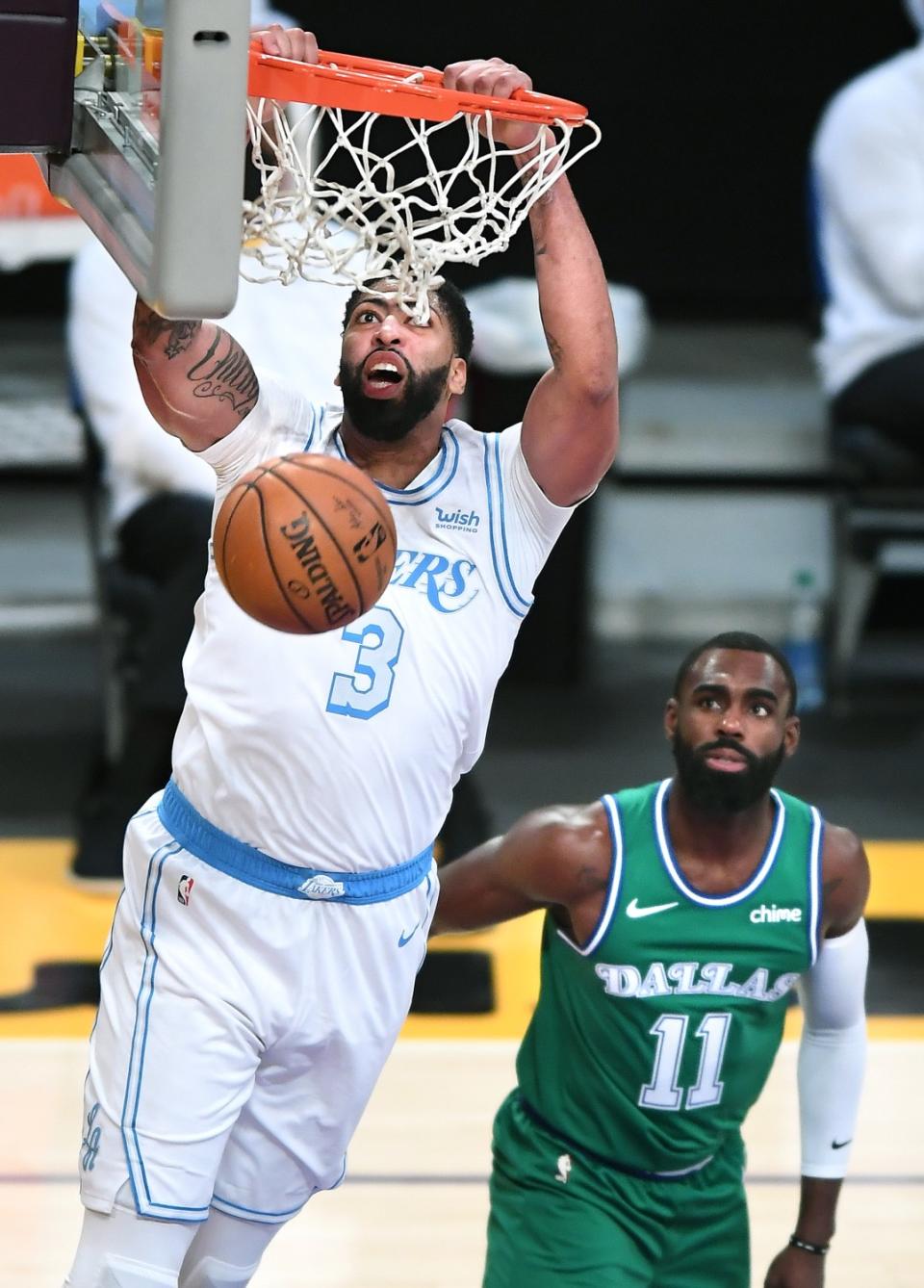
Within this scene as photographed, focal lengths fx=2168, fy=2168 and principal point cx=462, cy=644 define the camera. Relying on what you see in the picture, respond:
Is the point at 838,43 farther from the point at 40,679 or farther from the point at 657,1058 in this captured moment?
the point at 657,1058

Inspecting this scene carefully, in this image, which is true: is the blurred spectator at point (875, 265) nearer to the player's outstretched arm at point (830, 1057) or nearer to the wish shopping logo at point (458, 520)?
the player's outstretched arm at point (830, 1057)

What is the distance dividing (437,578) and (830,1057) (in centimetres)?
128

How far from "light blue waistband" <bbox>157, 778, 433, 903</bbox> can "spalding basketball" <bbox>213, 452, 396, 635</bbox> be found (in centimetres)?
53

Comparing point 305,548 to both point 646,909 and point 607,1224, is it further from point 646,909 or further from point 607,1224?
point 607,1224

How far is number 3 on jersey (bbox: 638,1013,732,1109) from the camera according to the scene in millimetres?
3971

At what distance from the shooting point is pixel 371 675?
353cm

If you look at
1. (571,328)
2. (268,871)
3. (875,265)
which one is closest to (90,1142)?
(268,871)

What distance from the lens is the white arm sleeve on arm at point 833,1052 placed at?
4082mm

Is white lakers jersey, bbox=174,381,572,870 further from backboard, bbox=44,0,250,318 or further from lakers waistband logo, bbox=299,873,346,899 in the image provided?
backboard, bbox=44,0,250,318

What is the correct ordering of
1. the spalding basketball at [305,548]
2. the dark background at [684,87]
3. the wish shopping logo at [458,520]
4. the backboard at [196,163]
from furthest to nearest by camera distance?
1. the dark background at [684,87]
2. the wish shopping logo at [458,520]
3. the spalding basketball at [305,548]
4. the backboard at [196,163]

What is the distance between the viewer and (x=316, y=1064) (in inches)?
143

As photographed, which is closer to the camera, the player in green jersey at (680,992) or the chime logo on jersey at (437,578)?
the chime logo on jersey at (437,578)

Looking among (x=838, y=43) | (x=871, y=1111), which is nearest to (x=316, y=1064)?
(x=871, y=1111)

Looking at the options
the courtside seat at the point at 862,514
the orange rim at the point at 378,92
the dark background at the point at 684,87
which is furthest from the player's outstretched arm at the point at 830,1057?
the dark background at the point at 684,87
